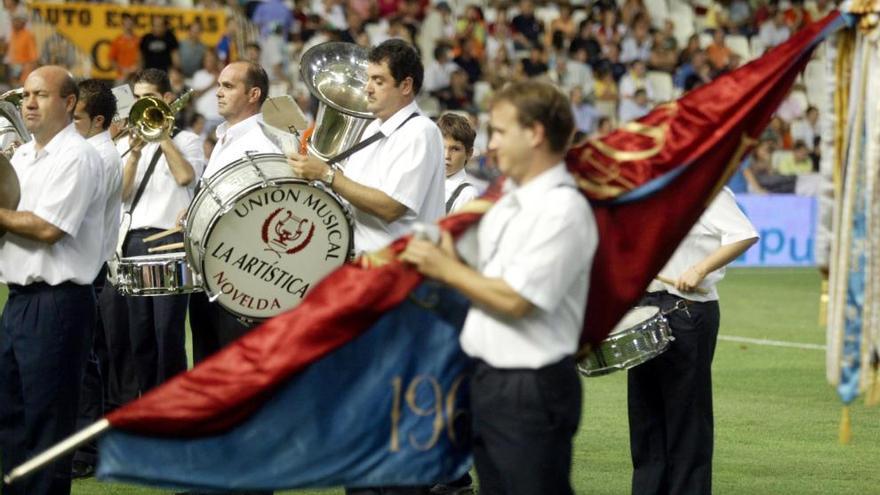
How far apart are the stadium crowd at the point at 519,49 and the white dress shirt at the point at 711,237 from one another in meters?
13.8

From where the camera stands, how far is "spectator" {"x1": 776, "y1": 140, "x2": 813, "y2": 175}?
25.1 meters

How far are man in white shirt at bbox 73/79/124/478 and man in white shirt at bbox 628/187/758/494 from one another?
2681mm

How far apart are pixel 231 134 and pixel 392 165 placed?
1.49m

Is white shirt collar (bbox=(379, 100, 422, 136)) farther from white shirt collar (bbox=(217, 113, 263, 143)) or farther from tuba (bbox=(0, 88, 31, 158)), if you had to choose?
tuba (bbox=(0, 88, 31, 158))

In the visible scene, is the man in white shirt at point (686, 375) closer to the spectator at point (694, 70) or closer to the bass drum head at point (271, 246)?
the bass drum head at point (271, 246)

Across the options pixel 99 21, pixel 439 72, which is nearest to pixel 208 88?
pixel 99 21

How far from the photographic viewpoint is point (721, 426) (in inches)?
400

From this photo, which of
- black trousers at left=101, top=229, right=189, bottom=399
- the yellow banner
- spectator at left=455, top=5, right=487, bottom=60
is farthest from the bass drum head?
spectator at left=455, top=5, right=487, bottom=60

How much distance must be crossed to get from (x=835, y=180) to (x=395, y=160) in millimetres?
2360

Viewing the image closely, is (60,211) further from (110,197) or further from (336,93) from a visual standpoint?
(336,93)

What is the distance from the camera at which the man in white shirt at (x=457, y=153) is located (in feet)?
27.7

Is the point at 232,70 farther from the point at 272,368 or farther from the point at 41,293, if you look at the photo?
the point at 272,368

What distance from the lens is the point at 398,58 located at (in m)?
6.86

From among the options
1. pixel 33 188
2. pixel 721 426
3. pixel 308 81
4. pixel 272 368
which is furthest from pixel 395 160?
pixel 721 426
